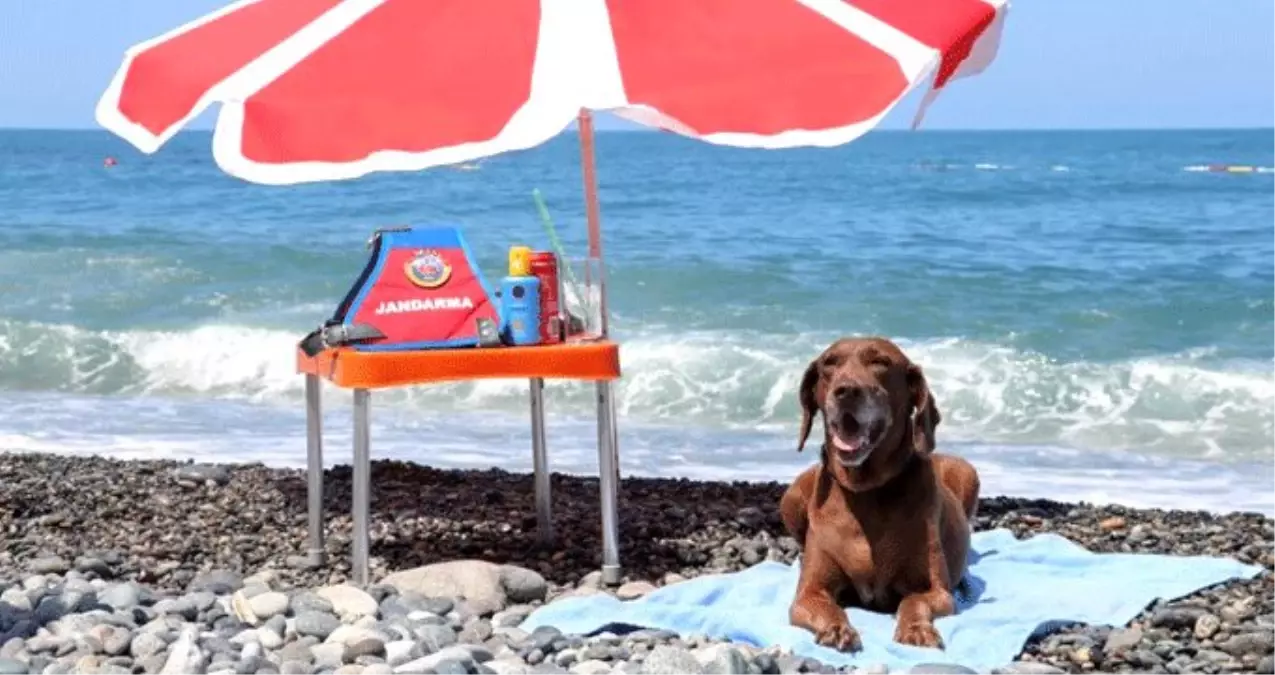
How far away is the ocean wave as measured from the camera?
435 inches

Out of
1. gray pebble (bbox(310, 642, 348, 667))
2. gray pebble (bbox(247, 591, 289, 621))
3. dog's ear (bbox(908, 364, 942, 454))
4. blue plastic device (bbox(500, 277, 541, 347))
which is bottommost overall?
gray pebble (bbox(310, 642, 348, 667))

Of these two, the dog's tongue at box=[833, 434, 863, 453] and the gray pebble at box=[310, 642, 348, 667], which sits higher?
the dog's tongue at box=[833, 434, 863, 453]

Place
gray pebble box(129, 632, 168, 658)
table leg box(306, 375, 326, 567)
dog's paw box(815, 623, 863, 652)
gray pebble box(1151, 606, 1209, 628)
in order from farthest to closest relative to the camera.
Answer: table leg box(306, 375, 326, 567), gray pebble box(1151, 606, 1209, 628), dog's paw box(815, 623, 863, 652), gray pebble box(129, 632, 168, 658)

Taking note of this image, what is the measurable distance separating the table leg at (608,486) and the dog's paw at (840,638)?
1.12 meters

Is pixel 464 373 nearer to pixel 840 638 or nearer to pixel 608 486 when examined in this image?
pixel 608 486

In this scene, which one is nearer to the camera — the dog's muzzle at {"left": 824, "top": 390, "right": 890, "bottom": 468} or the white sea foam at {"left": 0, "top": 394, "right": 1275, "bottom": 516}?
the dog's muzzle at {"left": 824, "top": 390, "right": 890, "bottom": 468}

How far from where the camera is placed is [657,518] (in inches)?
275

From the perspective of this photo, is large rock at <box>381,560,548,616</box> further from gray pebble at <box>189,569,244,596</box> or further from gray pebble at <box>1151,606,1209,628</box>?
gray pebble at <box>1151,606,1209,628</box>

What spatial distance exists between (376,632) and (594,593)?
1.07 metres

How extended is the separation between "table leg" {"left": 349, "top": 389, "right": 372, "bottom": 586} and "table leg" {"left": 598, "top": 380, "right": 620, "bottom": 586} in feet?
2.48

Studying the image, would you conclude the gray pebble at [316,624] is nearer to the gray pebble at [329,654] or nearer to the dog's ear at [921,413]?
the gray pebble at [329,654]

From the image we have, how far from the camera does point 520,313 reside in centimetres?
561

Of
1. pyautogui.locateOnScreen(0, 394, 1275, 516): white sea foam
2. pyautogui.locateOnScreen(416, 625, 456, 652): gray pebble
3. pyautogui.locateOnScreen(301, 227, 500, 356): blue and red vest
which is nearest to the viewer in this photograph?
pyautogui.locateOnScreen(416, 625, 456, 652): gray pebble

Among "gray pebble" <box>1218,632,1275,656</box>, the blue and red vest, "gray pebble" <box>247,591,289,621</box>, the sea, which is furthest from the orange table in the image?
the sea
